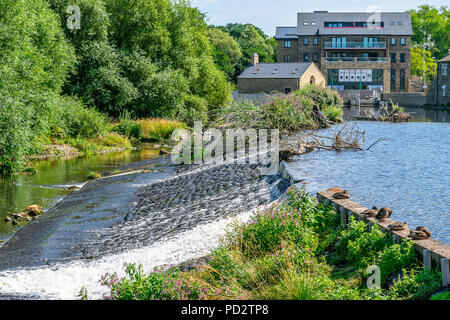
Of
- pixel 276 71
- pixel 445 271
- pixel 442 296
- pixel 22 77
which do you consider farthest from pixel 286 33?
pixel 442 296

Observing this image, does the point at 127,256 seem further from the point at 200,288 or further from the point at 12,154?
the point at 12,154

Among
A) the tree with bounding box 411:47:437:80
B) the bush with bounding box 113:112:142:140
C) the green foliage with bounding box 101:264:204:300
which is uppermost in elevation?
the tree with bounding box 411:47:437:80

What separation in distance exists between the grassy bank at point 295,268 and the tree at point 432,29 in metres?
108

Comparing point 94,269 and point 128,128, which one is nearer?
point 94,269

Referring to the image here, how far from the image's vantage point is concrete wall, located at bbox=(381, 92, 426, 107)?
78.0 metres

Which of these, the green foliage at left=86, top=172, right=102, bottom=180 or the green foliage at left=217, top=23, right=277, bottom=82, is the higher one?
the green foliage at left=217, top=23, right=277, bottom=82

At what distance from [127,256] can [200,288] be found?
391cm

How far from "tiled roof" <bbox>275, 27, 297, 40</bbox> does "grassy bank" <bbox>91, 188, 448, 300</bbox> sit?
3505 inches

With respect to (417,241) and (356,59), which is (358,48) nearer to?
(356,59)

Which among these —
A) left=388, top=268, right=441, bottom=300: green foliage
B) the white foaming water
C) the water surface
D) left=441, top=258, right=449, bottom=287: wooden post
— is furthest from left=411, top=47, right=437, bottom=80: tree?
left=441, top=258, right=449, bottom=287: wooden post

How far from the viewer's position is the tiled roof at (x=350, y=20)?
298ft

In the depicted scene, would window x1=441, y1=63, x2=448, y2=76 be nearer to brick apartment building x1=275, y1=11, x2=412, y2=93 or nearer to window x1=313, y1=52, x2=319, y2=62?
brick apartment building x1=275, y1=11, x2=412, y2=93

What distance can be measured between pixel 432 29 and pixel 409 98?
38.3 metres

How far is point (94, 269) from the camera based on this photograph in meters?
10.6
